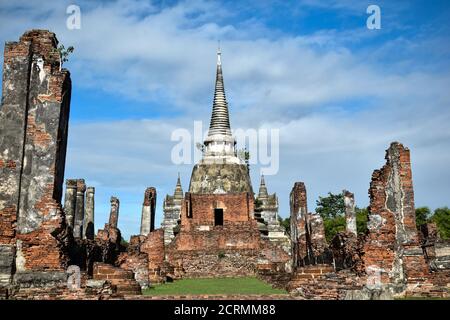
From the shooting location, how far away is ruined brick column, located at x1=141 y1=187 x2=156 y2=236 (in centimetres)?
3109

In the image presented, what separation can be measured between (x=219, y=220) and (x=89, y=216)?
1060 centimetres

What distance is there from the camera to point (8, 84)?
34.6 ft

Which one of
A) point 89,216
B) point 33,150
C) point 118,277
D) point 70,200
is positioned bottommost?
point 118,277

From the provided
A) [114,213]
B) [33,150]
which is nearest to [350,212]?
[114,213]

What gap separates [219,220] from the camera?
3309cm

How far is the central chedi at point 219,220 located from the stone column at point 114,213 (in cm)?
325

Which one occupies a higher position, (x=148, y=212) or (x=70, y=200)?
(x=148, y=212)

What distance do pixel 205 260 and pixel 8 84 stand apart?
56.2ft

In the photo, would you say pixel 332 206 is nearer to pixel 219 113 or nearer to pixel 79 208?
pixel 219 113

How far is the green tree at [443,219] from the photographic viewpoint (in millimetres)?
40844

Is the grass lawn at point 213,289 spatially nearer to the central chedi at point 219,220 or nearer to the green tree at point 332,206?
the central chedi at point 219,220

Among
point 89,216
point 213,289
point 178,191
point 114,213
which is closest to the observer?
point 213,289
